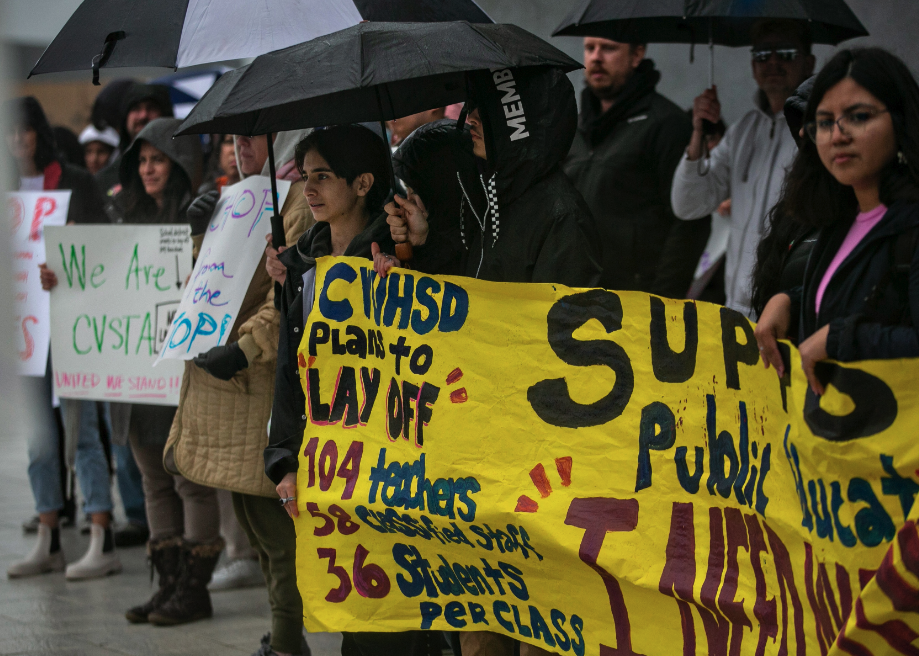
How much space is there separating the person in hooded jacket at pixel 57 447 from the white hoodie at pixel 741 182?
3.33 metres

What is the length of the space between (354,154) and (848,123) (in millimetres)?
1817

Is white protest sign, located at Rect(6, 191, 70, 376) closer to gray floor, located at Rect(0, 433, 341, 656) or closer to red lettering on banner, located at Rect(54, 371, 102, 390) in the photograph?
red lettering on banner, located at Rect(54, 371, 102, 390)

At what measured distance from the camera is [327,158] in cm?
388

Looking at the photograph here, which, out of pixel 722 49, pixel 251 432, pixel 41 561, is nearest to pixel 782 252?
pixel 251 432

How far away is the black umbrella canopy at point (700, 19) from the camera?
165 inches

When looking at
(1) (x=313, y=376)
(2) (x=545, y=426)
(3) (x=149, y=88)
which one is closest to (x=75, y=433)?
(3) (x=149, y=88)

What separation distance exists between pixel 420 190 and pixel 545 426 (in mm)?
941

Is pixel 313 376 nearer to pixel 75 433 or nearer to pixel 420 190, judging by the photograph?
pixel 420 190

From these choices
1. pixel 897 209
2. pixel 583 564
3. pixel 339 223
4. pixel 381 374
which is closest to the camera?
pixel 897 209

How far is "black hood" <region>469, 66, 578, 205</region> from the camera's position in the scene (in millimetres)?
3447

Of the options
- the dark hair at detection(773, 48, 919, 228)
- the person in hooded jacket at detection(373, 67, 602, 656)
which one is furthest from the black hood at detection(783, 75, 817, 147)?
the person in hooded jacket at detection(373, 67, 602, 656)

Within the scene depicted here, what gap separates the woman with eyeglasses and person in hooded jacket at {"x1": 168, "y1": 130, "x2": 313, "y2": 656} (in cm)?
217

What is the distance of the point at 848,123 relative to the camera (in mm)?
2568

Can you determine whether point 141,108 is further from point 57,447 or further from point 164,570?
point 164,570
